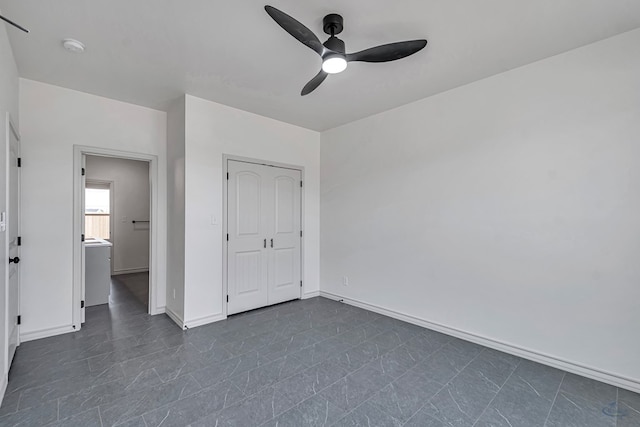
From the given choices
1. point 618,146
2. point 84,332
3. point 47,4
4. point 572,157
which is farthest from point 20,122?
point 618,146

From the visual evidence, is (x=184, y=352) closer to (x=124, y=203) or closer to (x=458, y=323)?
(x=458, y=323)

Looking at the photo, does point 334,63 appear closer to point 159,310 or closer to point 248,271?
point 248,271

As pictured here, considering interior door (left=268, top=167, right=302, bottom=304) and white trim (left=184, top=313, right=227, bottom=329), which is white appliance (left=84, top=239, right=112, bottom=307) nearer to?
white trim (left=184, top=313, right=227, bottom=329)

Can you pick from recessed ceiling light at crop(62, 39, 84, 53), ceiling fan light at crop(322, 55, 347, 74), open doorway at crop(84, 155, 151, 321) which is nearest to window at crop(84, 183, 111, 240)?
open doorway at crop(84, 155, 151, 321)

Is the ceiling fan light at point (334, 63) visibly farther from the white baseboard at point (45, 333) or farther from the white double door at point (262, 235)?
the white baseboard at point (45, 333)

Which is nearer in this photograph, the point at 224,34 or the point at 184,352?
the point at 224,34

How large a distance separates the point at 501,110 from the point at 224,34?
2.57 meters

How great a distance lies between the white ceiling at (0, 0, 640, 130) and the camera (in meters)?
1.97

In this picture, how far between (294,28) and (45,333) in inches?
150

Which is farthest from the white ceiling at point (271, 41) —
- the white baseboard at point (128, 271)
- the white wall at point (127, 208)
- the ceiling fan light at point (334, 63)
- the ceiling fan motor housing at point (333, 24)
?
the white baseboard at point (128, 271)

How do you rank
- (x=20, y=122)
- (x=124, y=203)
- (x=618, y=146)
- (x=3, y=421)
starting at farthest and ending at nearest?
(x=124, y=203)
(x=20, y=122)
(x=618, y=146)
(x=3, y=421)

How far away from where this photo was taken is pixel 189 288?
3.39 meters

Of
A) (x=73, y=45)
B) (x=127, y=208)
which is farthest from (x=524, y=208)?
(x=127, y=208)

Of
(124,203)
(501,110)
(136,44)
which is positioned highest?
(136,44)
